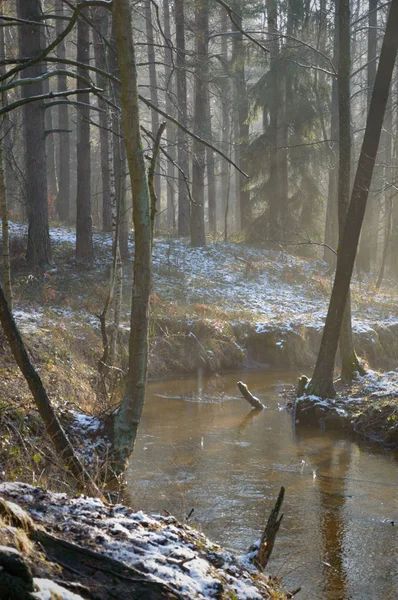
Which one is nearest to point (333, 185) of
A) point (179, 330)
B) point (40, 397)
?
point (179, 330)

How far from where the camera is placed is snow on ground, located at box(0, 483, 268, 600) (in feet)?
12.2

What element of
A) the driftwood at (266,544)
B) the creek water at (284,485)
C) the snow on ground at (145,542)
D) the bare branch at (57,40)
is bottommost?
the creek water at (284,485)

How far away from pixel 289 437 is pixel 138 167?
593 cm

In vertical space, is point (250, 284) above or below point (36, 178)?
below

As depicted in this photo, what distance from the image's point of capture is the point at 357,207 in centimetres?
1116

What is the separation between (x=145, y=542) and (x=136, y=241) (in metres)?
3.71

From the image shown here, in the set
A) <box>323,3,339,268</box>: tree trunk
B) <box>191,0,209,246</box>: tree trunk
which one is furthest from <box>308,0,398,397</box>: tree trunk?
<box>323,3,339,268</box>: tree trunk

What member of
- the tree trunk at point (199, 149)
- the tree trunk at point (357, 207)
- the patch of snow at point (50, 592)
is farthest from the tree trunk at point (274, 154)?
the patch of snow at point (50, 592)

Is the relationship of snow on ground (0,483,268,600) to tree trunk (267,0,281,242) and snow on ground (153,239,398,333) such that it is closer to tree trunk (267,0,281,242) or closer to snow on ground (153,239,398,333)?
snow on ground (153,239,398,333)

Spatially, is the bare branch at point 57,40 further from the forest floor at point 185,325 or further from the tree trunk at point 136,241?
the forest floor at point 185,325

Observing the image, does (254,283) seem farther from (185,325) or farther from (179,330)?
(179,330)

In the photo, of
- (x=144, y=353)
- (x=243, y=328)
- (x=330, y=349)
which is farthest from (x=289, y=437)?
(x=243, y=328)

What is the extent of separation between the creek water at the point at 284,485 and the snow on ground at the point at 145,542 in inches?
43.4

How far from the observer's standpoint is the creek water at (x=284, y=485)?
5957 mm
